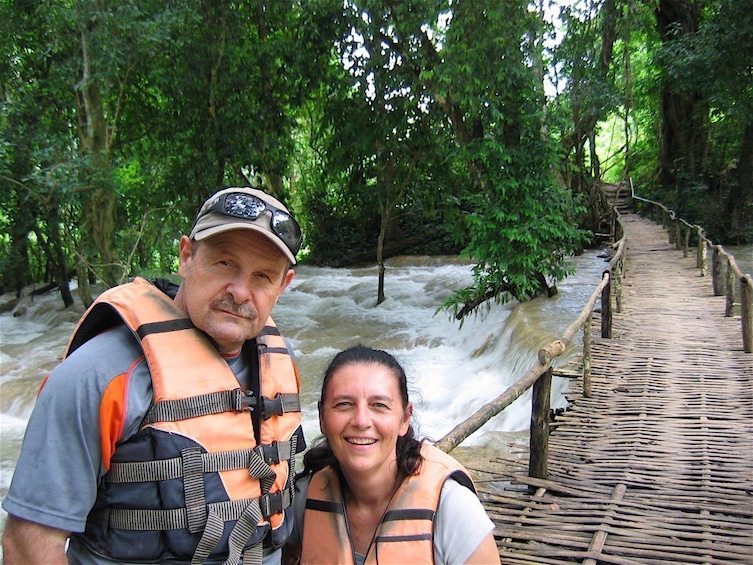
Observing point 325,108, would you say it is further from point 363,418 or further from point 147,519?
point 147,519

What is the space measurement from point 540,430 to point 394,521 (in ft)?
9.27

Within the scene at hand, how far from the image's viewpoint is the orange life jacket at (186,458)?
4.78 ft

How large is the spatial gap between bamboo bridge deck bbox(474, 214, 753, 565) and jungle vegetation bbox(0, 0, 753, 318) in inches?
159

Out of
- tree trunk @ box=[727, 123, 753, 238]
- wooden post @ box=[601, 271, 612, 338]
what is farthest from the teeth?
tree trunk @ box=[727, 123, 753, 238]

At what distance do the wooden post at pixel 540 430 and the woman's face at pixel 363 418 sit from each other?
2.73 meters

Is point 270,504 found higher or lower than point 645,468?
higher

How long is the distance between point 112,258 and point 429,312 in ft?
21.4

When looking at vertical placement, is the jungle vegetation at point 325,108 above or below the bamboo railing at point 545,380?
above

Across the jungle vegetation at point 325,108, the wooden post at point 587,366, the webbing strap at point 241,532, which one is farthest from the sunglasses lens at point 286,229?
the jungle vegetation at point 325,108

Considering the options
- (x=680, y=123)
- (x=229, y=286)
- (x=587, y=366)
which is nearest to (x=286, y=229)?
(x=229, y=286)

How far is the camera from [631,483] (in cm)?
429

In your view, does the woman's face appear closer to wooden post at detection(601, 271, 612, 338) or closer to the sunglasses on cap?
the sunglasses on cap

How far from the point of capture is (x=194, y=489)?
1.50 metres

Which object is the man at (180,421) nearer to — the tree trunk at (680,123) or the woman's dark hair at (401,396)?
the woman's dark hair at (401,396)
